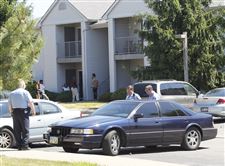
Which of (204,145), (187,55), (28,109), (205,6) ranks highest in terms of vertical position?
(205,6)

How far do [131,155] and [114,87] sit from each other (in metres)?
26.8

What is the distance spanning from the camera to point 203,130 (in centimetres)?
1642

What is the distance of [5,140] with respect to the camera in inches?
658

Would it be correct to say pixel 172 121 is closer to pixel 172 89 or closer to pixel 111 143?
pixel 111 143

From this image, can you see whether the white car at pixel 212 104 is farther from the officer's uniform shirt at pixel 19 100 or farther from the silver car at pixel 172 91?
the officer's uniform shirt at pixel 19 100

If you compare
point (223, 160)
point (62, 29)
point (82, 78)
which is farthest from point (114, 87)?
point (223, 160)

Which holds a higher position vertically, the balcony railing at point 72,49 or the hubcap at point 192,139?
the balcony railing at point 72,49

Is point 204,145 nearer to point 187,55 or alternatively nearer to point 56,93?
point 187,55

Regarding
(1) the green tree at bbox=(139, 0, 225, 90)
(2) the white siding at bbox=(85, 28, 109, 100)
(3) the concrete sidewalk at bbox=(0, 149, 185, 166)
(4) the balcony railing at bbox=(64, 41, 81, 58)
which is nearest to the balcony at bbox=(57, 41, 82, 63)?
(4) the balcony railing at bbox=(64, 41, 81, 58)

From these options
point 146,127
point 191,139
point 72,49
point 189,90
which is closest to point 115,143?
point 146,127

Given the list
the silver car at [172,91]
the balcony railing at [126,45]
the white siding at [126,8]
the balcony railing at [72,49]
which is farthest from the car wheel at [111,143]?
the balcony railing at [72,49]

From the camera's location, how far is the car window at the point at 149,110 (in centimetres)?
1565

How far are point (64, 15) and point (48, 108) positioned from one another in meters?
28.2

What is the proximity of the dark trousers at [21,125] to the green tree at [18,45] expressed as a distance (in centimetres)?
572
